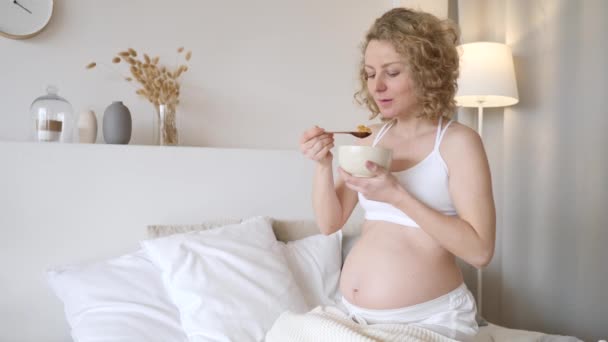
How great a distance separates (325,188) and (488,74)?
57.2 inches

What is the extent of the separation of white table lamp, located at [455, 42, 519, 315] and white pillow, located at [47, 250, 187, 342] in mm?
1616

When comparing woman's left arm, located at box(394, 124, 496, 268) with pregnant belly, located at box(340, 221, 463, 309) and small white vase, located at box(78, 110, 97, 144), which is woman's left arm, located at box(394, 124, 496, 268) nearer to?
pregnant belly, located at box(340, 221, 463, 309)

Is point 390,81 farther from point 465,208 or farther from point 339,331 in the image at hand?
point 339,331

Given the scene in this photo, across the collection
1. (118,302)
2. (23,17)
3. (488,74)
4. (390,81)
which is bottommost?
(118,302)

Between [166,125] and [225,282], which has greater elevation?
[166,125]

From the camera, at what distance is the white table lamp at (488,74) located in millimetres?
2322

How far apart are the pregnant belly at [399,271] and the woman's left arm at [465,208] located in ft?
0.20

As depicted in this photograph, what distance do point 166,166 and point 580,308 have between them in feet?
6.19

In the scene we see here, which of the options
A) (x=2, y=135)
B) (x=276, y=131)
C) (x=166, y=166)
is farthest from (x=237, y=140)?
(x=2, y=135)

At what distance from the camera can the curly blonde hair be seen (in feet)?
3.79

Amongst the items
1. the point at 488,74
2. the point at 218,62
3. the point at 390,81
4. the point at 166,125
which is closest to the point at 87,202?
the point at 166,125

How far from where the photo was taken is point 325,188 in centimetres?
124

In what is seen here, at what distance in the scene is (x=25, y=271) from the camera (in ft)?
5.51

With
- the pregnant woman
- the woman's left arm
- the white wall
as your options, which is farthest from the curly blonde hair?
the white wall
